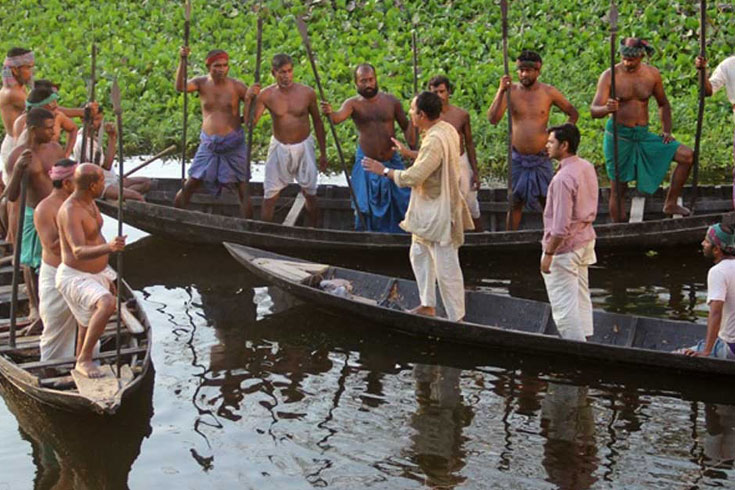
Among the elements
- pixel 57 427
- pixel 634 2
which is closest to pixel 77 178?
pixel 57 427

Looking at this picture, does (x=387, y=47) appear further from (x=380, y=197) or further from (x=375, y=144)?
(x=375, y=144)

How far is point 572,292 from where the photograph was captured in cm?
922

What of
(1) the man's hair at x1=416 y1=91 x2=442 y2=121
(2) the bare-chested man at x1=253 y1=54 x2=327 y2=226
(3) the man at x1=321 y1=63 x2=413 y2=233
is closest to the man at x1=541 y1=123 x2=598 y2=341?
(1) the man's hair at x1=416 y1=91 x2=442 y2=121

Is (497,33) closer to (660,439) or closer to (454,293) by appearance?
(454,293)

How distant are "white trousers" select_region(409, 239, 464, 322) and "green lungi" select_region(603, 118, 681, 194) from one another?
2936mm

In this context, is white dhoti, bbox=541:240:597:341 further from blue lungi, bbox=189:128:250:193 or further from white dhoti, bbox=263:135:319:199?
blue lungi, bbox=189:128:250:193

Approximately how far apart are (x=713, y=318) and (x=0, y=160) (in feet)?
22.6

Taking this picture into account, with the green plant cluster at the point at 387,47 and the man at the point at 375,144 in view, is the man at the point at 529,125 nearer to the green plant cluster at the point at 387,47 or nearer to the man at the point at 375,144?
the man at the point at 375,144

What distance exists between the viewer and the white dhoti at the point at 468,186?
12.1 metres

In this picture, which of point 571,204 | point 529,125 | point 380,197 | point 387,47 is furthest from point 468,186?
point 387,47

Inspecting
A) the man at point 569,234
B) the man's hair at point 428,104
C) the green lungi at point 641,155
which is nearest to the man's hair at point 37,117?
the man's hair at point 428,104

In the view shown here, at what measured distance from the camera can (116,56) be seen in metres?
20.8

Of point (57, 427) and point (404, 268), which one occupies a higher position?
point (404, 268)

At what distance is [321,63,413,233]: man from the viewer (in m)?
12.2
